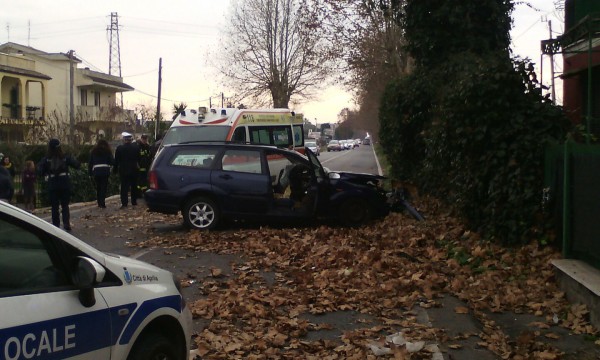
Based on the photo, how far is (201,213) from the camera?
13.0 m

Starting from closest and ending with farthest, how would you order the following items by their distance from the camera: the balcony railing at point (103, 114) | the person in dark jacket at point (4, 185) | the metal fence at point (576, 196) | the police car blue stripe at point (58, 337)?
the police car blue stripe at point (58, 337), the metal fence at point (576, 196), the person in dark jacket at point (4, 185), the balcony railing at point (103, 114)

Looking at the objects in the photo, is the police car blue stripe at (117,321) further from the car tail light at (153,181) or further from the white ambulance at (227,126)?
the white ambulance at (227,126)

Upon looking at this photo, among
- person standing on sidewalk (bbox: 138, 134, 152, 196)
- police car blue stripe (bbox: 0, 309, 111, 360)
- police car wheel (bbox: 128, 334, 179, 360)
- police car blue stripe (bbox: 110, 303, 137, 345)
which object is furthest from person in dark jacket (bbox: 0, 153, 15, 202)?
person standing on sidewalk (bbox: 138, 134, 152, 196)

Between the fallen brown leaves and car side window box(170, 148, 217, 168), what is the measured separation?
4.68 ft

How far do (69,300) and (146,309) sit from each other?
656mm

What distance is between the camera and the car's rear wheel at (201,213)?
12.9 m

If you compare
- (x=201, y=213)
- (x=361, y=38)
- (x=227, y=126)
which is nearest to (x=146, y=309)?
(x=201, y=213)

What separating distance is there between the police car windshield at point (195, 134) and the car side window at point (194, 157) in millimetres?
6188

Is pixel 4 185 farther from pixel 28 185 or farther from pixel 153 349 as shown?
pixel 28 185

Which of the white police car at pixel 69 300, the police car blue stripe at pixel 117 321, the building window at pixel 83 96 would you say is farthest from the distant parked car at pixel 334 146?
the police car blue stripe at pixel 117 321

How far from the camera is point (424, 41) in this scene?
1752cm

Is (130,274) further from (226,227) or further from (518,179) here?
(226,227)

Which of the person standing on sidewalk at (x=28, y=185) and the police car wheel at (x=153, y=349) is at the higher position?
the person standing on sidewalk at (x=28, y=185)

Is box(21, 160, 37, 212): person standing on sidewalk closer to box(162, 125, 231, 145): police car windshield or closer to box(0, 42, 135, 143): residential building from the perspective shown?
box(162, 125, 231, 145): police car windshield
